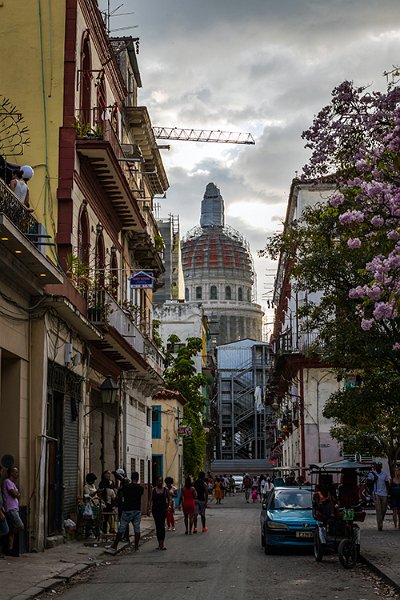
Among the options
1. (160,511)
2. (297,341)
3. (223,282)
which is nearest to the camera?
(160,511)

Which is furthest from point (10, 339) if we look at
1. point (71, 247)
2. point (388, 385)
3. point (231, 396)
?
point (231, 396)

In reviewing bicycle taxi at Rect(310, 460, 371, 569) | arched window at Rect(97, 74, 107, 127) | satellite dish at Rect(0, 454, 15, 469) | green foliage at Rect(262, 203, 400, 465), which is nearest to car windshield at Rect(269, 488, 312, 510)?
bicycle taxi at Rect(310, 460, 371, 569)

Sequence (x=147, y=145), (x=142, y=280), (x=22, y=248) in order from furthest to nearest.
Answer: (x=147, y=145)
(x=142, y=280)
(x=22, y=248)

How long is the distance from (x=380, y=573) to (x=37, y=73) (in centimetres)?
1346

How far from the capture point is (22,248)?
54.9 feet

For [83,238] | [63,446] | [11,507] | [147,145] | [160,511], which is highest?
[147,145]

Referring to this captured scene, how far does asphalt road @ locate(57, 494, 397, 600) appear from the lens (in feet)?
43.5

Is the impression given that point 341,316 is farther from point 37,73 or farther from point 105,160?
point 37,73

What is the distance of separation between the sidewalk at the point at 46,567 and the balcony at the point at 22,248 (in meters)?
4.78

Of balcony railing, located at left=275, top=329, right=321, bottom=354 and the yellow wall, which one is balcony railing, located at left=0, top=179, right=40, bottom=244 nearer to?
the yellow wall

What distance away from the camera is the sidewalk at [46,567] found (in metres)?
13.4

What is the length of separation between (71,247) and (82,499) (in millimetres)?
5707

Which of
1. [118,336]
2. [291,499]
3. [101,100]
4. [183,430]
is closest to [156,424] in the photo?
[183,430]

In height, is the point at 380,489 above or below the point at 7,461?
below
